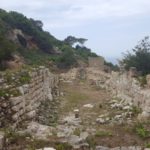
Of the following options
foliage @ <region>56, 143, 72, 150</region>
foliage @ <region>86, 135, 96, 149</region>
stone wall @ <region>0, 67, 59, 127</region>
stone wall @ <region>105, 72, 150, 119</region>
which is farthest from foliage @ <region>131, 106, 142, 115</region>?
foliage @ <region>56, 143, 72, 150</region>

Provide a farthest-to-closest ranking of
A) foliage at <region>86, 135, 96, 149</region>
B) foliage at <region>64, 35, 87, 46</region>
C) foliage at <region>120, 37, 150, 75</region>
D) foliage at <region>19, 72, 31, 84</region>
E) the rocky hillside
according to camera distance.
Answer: foliage at <region>64, 35, 87, 46</region>, the rocky hillside, foliage at <region>120, 37, 150, 75</region>, foliage at <region>19, 72, 31, 84</region>, foliage at <region>86, 135, 96, 149</region>

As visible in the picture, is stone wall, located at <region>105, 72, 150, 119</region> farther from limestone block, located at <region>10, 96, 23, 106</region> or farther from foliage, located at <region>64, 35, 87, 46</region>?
foliage, located at <region>64, 35, 87, 46</region>

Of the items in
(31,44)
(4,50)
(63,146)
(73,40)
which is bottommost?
(63,146)

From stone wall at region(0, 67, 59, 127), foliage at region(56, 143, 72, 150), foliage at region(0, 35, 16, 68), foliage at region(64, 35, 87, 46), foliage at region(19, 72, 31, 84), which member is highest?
foliage at region(64, 35, 87, 46)

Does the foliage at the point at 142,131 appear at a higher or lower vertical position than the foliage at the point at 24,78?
lower

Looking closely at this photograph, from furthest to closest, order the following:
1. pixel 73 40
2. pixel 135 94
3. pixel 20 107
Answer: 1. pixel 73 40
2. pixel 135 94
3. pixel 20 107

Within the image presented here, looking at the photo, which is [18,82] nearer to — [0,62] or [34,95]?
[34,95]

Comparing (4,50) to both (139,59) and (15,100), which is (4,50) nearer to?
(139,59)

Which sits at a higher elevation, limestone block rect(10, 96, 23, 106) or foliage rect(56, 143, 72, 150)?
limestone block rect(10, 96, 23, 106)

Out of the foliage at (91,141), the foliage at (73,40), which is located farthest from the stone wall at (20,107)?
the foliage at (73,40)

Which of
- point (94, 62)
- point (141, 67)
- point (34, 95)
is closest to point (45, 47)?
point (94, 62)

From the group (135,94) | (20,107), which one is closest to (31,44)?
(135,94)

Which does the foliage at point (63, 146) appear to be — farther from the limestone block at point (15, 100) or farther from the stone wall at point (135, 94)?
the stone wall at point (135, 94)

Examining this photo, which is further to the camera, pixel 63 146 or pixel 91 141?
pixel 91 141
